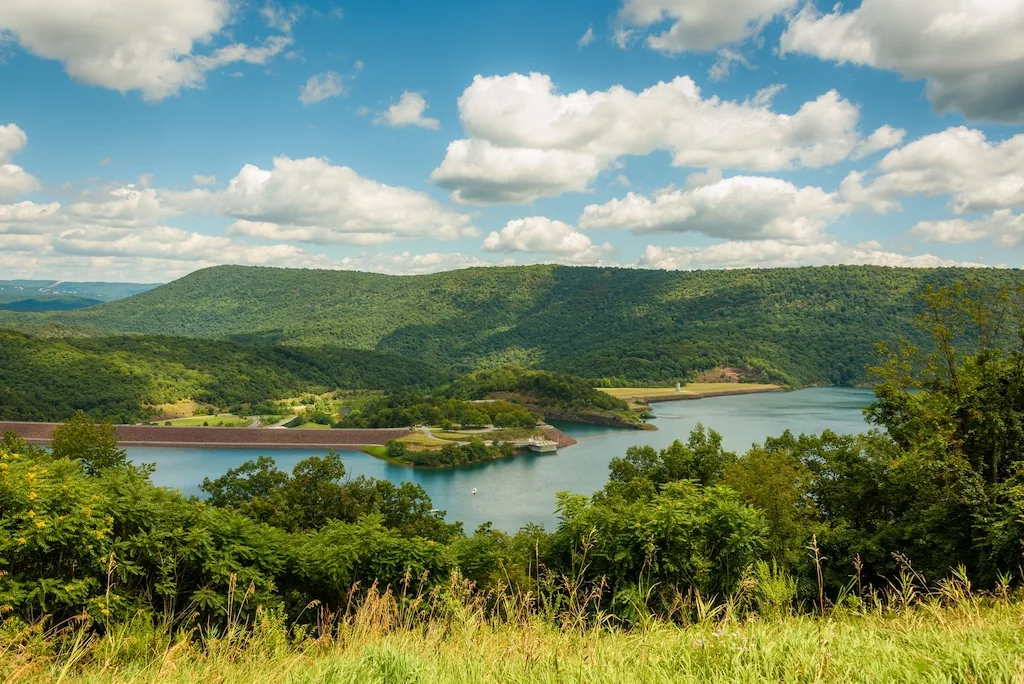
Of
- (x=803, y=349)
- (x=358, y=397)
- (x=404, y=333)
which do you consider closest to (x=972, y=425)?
(x=358, y=397)

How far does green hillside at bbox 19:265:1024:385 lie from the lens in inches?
4195

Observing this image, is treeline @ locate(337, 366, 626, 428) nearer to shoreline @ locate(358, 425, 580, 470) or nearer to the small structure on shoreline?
shoreline @ locate(358, 425, 580, 470)

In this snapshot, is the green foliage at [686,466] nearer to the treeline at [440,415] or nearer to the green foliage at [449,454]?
the green foliage at [449,454]

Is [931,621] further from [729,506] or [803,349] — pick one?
[803,349]

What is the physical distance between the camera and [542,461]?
5244 centimetres

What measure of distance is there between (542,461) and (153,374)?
52679mm

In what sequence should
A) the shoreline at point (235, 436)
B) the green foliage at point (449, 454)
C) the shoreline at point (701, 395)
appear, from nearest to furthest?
the green foliage at point (449, 454) → the shoreline at point (235, 436) → the shoreline at point (701, 395)

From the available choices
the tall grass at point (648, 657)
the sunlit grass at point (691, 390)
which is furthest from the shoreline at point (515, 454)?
the tall grass at point (648, 657)

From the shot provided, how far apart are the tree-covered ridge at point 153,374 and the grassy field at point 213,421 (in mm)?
4342

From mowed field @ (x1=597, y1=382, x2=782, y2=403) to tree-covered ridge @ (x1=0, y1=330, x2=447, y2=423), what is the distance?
32760 mm

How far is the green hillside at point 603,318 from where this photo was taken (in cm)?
10656

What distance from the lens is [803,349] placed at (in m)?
108

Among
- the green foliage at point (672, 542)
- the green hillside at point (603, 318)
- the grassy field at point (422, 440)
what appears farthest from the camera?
the green hillside at point (603, 318)

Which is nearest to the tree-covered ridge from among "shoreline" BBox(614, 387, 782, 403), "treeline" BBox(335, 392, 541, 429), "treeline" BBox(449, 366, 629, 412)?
"treeline" BBox(335, 392, 541, 429)
